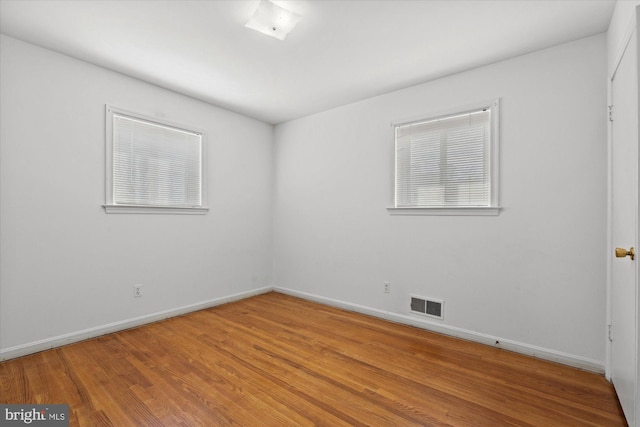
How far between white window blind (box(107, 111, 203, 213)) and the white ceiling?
563 mm

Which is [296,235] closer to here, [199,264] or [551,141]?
[199,264]

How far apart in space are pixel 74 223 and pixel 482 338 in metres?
3.97

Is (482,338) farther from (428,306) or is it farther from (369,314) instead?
(369,314)

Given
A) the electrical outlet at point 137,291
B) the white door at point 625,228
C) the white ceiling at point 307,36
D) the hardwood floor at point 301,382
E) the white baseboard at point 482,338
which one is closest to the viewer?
the white door at point 625,228

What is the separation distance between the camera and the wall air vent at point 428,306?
315 centimetres

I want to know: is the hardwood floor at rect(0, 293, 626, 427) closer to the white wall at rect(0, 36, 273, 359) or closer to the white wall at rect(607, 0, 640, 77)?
the white wall at rect(0, 36, 273, 359)

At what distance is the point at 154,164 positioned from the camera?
137 inches

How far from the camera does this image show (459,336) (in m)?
3.01

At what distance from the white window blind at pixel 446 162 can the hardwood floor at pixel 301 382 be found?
1416 mm

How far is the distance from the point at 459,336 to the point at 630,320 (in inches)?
59.5

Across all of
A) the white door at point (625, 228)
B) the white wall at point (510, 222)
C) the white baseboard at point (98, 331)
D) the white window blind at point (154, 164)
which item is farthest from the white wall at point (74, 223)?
the white door at point (625, 228)

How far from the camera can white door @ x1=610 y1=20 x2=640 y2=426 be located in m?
1.56

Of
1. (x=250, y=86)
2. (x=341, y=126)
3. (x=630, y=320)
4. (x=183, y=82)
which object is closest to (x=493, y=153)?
(x=630, y=320)

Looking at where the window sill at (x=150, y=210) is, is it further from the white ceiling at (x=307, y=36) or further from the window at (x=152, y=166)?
the white ceiling at (x=307, y=36)
